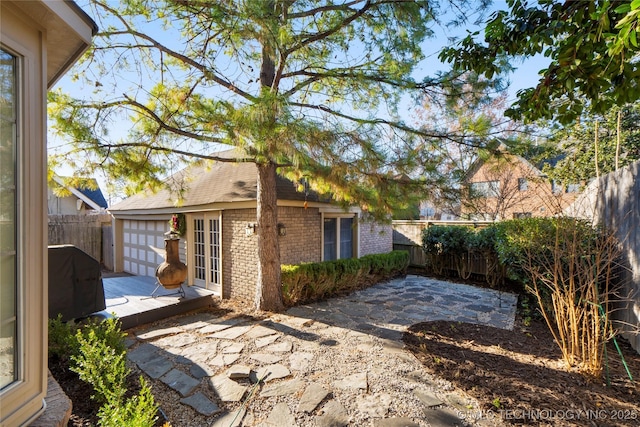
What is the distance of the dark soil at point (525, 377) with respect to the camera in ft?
9.36

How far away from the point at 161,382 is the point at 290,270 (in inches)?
138

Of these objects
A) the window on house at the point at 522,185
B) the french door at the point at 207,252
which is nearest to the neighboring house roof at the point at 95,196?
the french door at the point at 207,252

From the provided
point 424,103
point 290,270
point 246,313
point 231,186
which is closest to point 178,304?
point 246,313

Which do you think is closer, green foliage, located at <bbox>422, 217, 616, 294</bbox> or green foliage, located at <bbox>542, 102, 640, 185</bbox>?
green foliage, located at <bbox>422, 217, 616, 294</bbox>

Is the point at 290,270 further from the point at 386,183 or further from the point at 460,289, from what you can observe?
the point at 460,289

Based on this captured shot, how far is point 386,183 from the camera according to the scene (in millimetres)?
5113

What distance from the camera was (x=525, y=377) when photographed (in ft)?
11.6

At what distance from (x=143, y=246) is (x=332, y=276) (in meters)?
7.06

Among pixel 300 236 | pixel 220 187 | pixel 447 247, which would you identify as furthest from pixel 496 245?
pixel 220 187

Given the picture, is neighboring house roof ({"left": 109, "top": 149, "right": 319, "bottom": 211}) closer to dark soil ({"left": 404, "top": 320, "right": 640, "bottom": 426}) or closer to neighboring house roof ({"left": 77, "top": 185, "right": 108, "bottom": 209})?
dark soil ({"left": 404, "top": 320, "right": 640, "bottom": 426})

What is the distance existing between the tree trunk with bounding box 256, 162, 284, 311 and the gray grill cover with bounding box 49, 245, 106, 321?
281cm

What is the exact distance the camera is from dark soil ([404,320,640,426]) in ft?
9.36

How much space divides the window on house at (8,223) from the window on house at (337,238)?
7.43 meters

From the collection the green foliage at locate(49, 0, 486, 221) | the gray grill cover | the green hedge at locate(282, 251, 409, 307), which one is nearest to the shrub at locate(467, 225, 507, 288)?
the green hedge at locate(282, 251, 409, 307)
